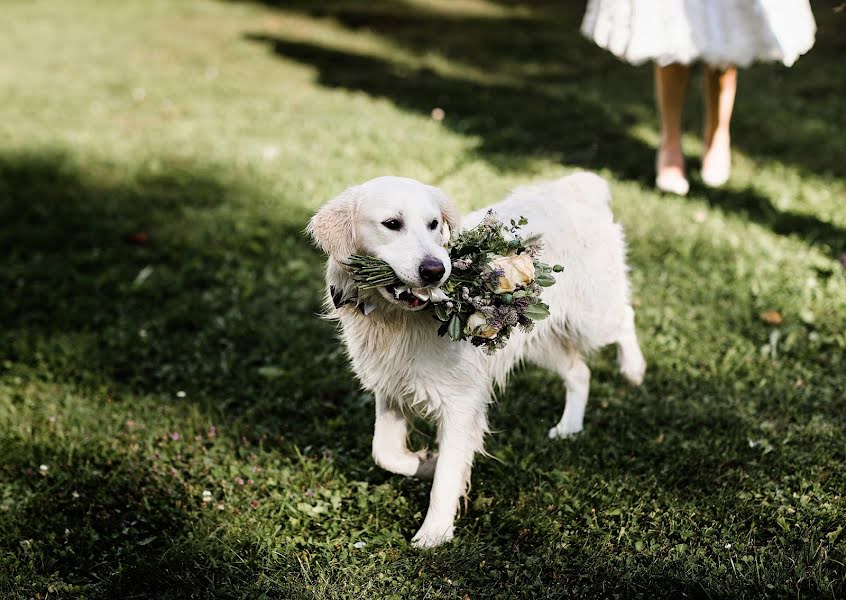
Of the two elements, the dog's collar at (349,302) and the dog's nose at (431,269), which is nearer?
the dog's nose at (431,269)

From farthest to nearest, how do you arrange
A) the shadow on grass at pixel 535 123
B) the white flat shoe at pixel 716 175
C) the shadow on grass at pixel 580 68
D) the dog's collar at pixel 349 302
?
the shadow on grass at pixel 580 68 < the white flat shoe at pixel 716 175 < the shadow on grass at pixel 535 123 < the dog's collar at pixel 349 302

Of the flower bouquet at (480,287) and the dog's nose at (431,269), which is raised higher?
the dog's nose at (431,269)

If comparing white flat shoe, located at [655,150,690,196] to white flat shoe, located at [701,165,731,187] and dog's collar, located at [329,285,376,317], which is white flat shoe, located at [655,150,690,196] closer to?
white flat shoe, located at [701,165,731,187]

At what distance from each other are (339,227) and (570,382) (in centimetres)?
143

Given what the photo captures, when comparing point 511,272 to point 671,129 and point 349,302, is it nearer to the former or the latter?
point 349,302

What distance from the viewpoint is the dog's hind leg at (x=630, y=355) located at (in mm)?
3893

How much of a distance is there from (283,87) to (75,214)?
11.6ft

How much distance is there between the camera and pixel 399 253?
2.58m

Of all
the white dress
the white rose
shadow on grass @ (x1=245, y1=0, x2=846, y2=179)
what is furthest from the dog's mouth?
shadow on grass @ (x1=245, y1=0, x2=846, y2=179)

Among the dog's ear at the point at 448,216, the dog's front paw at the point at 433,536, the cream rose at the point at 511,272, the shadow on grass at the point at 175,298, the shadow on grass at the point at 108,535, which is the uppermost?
the dog's ear at the point at 448,216

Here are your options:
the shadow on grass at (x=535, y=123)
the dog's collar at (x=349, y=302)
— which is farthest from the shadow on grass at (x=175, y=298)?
the shadow on grass at (x=535, y=123)

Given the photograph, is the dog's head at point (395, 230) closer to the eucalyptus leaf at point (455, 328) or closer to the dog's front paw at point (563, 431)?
the eucalyptus leaf at point (455, 328)

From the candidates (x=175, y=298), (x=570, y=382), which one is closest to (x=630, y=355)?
(x=570, y=382)

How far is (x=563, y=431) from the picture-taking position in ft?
12.0
